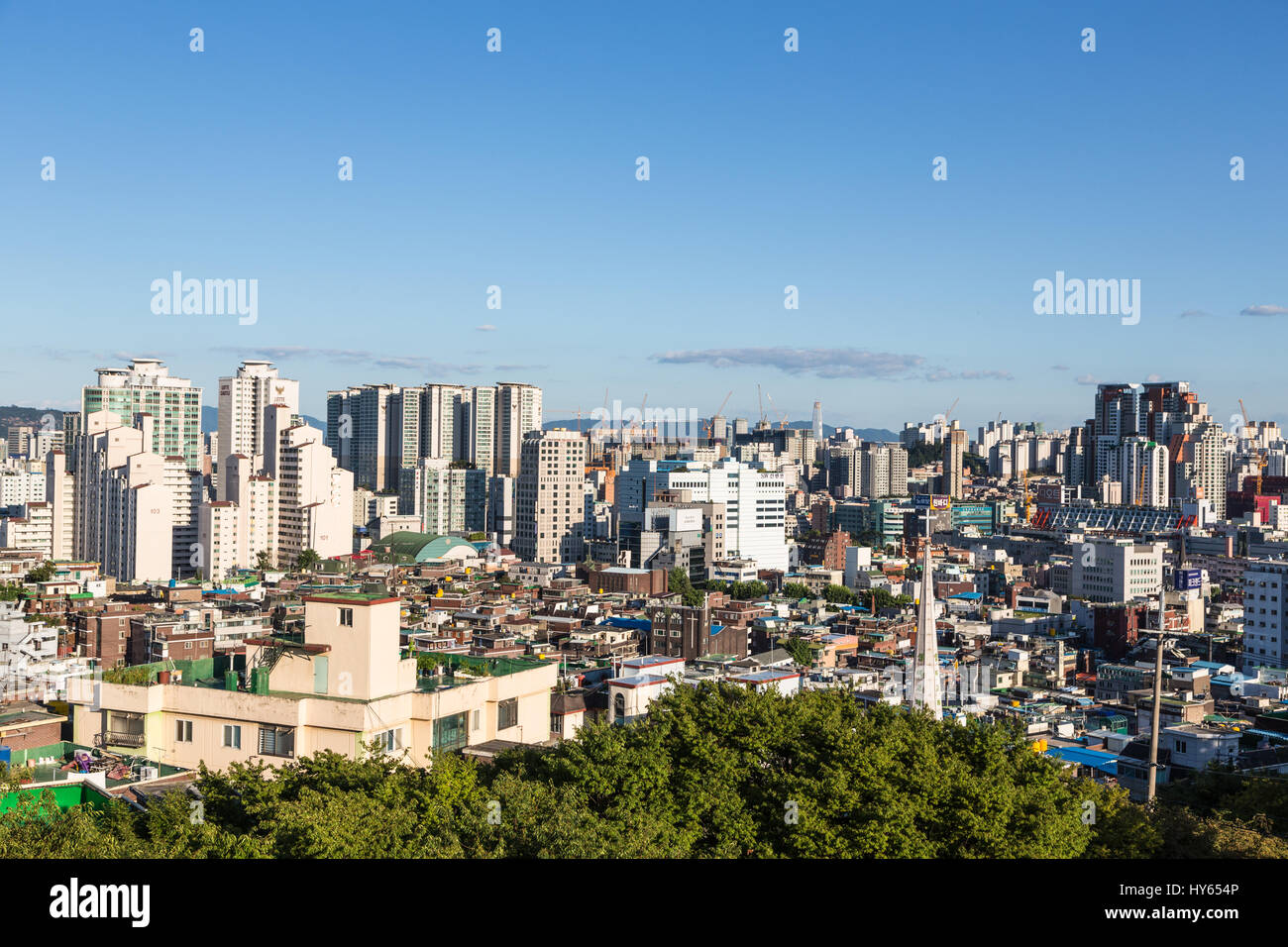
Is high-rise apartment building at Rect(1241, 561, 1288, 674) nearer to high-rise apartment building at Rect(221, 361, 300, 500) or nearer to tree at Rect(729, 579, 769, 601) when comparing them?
tree at Rect(729, 579, 769, 601)

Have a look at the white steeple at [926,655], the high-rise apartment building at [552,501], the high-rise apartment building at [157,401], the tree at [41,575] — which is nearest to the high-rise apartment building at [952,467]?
the high-rise apartment building at [552,501]

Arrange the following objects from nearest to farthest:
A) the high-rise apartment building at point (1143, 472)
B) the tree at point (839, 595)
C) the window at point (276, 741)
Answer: the window at point (276, 741), the tree at point (839, 595), the high-rise apartment building at point (1143, 472)

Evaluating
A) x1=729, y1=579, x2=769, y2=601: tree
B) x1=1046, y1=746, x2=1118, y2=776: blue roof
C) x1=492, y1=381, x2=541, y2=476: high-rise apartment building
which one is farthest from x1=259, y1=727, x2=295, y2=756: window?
x1=492, y1=381, x2=541, y2=476: high-rise apartment building

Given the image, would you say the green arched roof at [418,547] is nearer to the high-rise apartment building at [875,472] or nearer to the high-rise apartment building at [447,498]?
the high-rise apartment building at [447,498]
